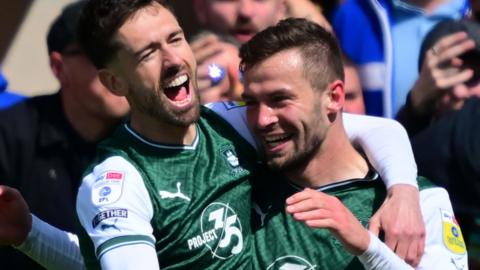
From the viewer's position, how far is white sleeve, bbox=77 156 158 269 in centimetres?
373

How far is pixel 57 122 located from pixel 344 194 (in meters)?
1.28

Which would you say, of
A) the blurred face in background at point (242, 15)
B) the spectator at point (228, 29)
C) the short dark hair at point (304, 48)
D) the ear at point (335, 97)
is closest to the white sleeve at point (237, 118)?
the short dark hair at point (304, 48)

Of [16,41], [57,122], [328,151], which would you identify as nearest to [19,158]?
Answer: [57,122]

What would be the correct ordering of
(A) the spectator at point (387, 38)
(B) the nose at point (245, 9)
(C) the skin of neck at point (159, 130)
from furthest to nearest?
1. (B) the nose at point (245, 9)
2. (A) the spectator at point (387, 38)
3. (C) the skin of neck at point (159, 130)

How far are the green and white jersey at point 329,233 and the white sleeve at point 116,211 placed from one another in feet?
1.38

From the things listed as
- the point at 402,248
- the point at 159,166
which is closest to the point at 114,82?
the point at 159,166

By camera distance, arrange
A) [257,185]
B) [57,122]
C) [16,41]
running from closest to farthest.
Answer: [257,185] → [57,122] → [16,41]

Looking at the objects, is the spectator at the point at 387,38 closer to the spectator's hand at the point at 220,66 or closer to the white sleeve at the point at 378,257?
the spectator's hand at the point at 220,66

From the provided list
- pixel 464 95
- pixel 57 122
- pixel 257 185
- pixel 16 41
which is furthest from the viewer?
pixel 16 41

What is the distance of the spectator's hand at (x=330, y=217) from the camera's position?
3.57 m

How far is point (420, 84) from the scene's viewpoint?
15.4 feet

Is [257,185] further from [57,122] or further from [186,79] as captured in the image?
[57,122]

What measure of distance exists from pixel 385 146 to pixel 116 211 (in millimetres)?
924

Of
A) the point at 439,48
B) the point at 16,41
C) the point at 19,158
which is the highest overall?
the point at 439,48
